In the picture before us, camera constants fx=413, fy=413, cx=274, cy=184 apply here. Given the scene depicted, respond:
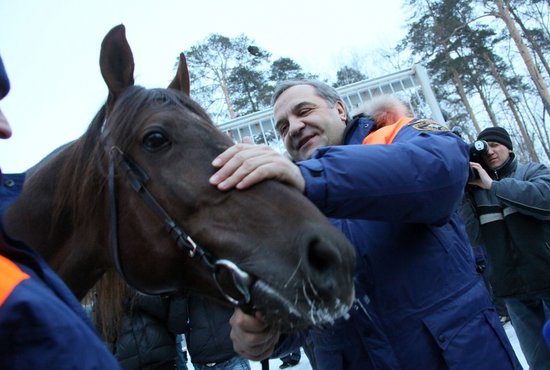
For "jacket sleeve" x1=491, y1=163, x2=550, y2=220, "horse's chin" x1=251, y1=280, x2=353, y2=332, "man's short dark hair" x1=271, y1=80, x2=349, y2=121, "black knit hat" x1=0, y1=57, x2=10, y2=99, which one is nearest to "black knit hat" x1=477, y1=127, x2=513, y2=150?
"jacket sleeve" x1=491, y1=163, x2=550, y2=220

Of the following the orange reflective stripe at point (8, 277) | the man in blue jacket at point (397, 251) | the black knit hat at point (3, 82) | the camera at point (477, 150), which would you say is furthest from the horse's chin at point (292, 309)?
the camera at point (477, 150)

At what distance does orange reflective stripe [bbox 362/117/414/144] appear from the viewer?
183cm

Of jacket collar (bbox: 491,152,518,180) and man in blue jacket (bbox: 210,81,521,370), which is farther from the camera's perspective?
jacket collar (bbox: 491,152,518,180)

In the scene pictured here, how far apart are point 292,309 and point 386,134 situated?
3.22ft

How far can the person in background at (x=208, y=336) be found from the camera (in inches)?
129

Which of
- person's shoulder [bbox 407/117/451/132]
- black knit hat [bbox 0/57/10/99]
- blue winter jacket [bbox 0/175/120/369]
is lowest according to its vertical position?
blue winter jacket [bbox 0/175/120/369]

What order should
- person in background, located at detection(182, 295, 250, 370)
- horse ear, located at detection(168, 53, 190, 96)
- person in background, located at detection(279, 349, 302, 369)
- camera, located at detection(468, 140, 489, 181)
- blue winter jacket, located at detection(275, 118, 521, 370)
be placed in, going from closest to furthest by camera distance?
blue winter jacket, located at detection(275, 118, 521, 370) < horse ear, located at detection(168, 53, 190, 96) < person in background, located at detection(182, 295, 250, 370) < camera, located at detection(468, 140, 489, 181) < person in background, located at detection(279, 349, 302, 369)

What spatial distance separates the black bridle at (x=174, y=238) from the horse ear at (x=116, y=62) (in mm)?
344

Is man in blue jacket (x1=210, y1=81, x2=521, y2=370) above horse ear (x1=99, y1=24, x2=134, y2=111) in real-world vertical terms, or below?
below

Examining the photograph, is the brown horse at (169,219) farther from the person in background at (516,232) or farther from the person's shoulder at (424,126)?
the person in background at (516,232)

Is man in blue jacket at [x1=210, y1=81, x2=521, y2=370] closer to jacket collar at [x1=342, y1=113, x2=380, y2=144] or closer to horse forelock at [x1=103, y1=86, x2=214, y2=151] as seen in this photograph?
jacket collar at [x1=342, y1=113, x2=380, y2=144]

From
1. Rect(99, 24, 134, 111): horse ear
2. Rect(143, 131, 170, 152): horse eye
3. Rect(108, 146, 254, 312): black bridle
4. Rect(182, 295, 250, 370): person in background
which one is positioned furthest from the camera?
Rect(182, 295, 250, 370): person in background

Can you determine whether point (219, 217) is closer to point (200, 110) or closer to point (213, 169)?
point (213, 169)

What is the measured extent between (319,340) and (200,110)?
1.20 meters
